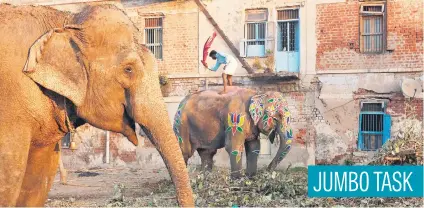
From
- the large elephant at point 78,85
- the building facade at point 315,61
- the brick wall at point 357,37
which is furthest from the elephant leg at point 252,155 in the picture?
the large elephant at point 78,85

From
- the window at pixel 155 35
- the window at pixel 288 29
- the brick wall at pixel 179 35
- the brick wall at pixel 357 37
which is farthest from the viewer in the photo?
the window at pixel 155 35

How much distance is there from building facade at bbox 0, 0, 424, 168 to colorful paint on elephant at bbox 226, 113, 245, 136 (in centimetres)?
753

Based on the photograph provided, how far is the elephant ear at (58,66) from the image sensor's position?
531 centimetres

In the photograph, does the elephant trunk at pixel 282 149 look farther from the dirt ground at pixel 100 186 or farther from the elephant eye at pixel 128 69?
the elephant eye at pixel 128 69

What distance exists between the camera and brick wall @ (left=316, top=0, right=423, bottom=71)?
789 inches

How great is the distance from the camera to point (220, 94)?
567 inches

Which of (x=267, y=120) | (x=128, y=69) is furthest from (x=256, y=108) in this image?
(x=128, y=69)

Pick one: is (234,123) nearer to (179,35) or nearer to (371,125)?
(371,125)

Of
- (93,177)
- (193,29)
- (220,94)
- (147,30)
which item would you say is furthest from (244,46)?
(220,94)

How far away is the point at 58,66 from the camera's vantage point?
17.6 feet

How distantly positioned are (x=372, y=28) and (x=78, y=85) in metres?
16.6

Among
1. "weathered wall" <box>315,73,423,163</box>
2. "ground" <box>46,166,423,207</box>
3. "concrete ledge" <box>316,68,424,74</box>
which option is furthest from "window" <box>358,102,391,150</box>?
"ground" <box>46,166,423,207</box>

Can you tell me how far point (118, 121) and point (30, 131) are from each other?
0.70m

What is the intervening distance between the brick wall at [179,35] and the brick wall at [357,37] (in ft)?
13.6
